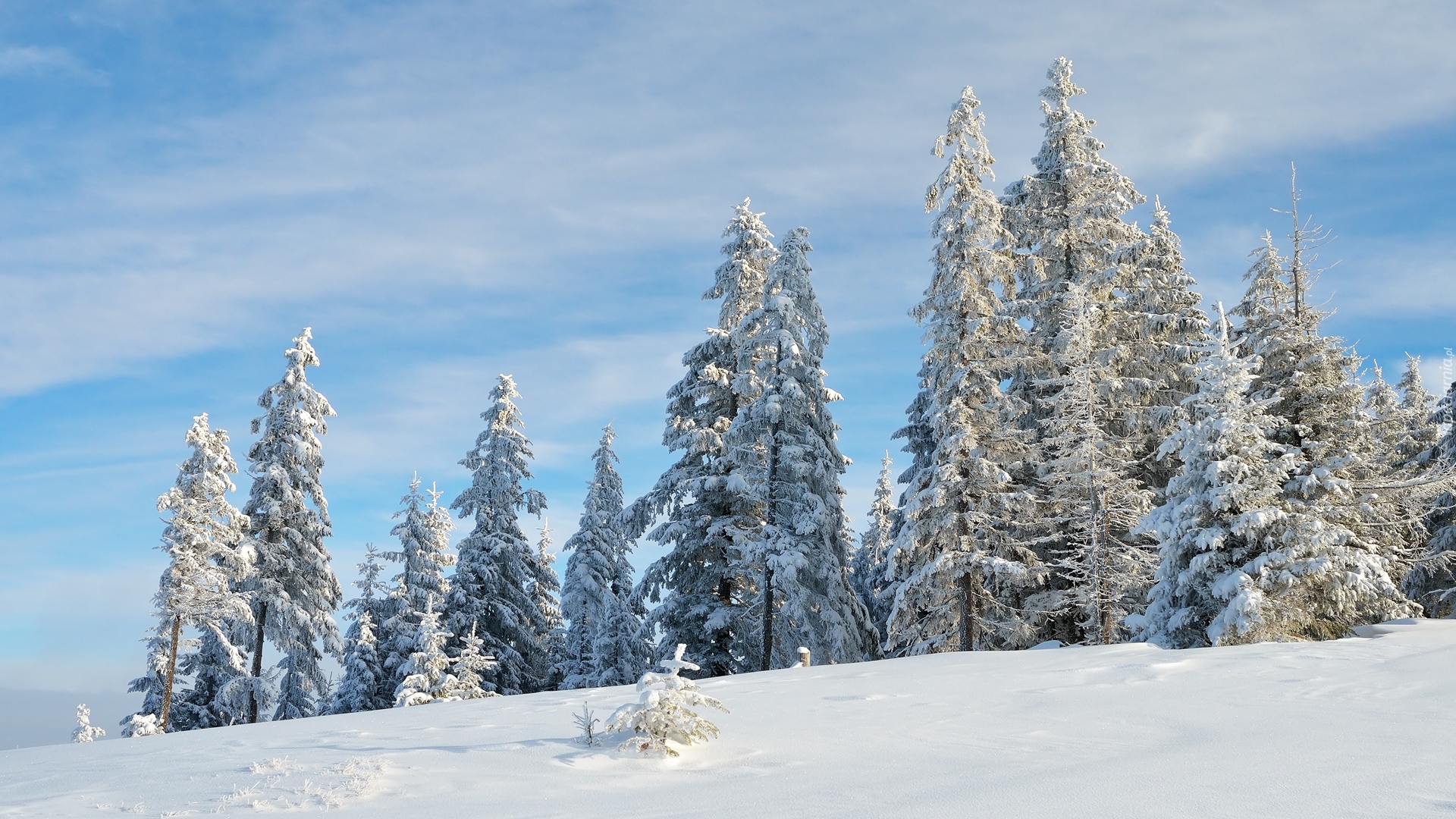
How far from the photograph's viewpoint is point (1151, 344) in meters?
27.6

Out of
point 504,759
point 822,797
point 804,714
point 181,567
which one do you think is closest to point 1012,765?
point 822,797

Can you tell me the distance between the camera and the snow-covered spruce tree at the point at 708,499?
89.6 feet

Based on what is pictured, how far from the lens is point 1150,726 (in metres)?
8.97

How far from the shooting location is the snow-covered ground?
6.82 metres

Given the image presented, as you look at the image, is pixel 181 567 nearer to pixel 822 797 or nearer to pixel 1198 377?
pixel 822 797

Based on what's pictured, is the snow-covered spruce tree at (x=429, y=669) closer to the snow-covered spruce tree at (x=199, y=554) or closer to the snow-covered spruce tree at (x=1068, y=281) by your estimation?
the snow-covered spruce tree at (x=199, y=554)

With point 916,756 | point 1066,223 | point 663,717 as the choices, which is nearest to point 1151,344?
point 1066,223

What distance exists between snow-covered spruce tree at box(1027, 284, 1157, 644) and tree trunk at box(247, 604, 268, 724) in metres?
23.6

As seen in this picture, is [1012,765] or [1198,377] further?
[1198,377]

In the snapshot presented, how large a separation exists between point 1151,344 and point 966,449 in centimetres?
807

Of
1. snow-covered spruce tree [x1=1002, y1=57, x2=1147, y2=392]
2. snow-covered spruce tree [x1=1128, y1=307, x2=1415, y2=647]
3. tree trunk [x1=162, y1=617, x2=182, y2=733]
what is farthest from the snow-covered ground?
snow-covered spruce tree [x1=1002, y1=57, x2=1147, y2=392]

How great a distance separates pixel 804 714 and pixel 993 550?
14.9 metres

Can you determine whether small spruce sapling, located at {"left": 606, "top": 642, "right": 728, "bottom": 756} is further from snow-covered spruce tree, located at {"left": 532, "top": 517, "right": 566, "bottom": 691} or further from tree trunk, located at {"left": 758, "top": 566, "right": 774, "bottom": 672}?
snow-covered spruce tree, located at {"left": 532, "top": 517, "right": 566, "bottom": 691}

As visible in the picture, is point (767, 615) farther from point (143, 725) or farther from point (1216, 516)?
point (143, 725)
